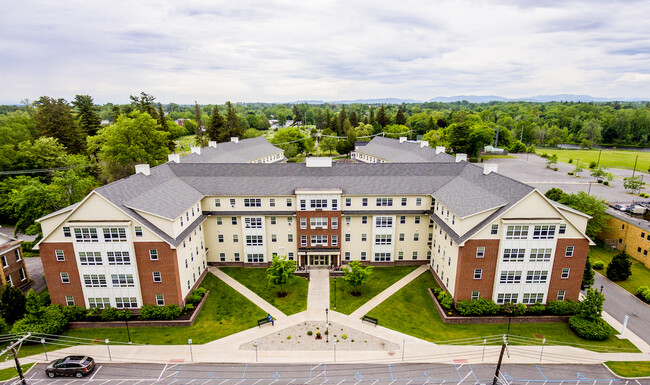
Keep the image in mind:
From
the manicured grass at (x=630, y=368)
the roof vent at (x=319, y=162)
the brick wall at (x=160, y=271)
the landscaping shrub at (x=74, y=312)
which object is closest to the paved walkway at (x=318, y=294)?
the brick wall at (x=160, y=271)

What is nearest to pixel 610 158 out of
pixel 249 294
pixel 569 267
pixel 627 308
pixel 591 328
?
pixel 627 308

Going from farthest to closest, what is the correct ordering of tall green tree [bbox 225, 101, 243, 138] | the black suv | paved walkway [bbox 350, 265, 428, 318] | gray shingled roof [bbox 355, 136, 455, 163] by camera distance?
tall green tree [bbox 225, 101, 243, 138]
gray shingled roof [bbox 355, 136, 455, 163]
paved walkway [bbox 350, 265, 428, 318]
the black suv

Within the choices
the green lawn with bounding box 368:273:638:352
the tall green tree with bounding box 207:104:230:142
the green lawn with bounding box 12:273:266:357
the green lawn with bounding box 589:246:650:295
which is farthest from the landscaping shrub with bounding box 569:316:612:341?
the tall green tree with bounding box 207:104:230:142

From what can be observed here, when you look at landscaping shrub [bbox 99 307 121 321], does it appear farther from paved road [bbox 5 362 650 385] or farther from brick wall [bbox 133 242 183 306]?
paved road [bbox 5 362 650 385]

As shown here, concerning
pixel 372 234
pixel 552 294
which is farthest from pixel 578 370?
pixel 372 234

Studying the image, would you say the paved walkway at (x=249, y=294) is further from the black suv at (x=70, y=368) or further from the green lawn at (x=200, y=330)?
the black suv at (x=70, y=368)

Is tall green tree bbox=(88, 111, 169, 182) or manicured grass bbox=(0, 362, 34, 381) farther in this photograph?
tall green tree bbox=(88, 111, 169, 182)
